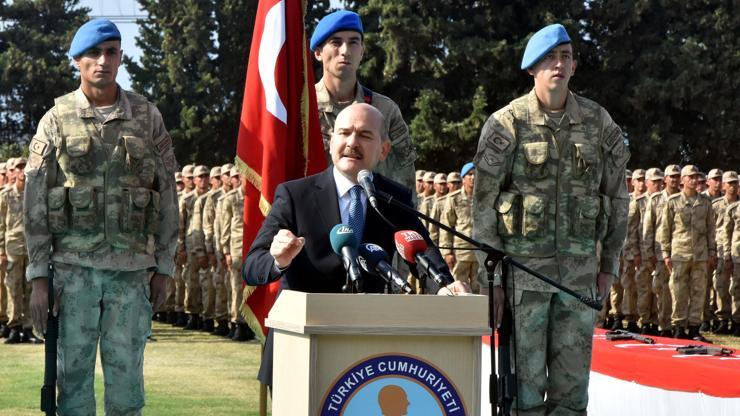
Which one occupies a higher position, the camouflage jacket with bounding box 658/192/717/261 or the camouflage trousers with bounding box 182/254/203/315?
the camouflage jacket with bounding box 658/192/717/261

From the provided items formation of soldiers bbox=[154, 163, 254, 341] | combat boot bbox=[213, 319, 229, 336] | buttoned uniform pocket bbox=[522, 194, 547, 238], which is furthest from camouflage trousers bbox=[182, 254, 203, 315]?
buttoned uniform pocket bbox=[522, 194, 547, 238]

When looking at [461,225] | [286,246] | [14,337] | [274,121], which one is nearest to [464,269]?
[461,225]

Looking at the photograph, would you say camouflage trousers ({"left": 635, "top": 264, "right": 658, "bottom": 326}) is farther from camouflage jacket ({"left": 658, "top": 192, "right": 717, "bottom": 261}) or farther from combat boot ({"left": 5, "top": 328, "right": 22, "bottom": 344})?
combat boot ({"left": 5, "top": 328, "right": 22, "bottom": 344})

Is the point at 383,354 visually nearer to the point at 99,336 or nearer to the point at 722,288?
the point at 99,336

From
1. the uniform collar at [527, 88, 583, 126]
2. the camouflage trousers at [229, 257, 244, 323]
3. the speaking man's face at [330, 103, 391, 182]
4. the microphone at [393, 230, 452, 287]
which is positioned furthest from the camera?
the camouflage trousers at [229, 257, 244, 323]

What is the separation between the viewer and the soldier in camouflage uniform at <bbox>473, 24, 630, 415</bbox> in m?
6.47

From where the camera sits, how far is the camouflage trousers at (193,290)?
65.6ft

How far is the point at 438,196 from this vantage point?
20.9 metres

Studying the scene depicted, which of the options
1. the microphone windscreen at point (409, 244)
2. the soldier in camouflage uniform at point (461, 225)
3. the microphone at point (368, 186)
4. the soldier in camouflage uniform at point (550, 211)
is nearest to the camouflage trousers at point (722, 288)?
→ the soldier in camouflage uniform at point (461, 225)

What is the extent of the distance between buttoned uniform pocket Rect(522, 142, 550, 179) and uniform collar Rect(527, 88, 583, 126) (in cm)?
13

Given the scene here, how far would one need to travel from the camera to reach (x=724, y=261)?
19.0 meters

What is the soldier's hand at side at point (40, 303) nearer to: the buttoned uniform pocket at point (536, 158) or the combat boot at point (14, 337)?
the buttoned uniform pocket at point (536, 158)

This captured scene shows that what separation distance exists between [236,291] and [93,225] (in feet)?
35.1

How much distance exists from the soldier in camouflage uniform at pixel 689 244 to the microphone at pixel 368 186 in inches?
523
